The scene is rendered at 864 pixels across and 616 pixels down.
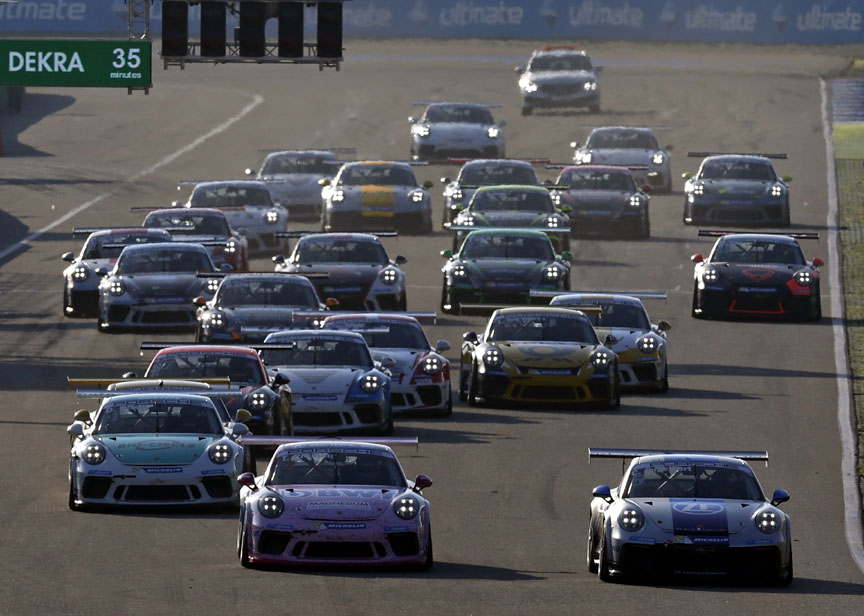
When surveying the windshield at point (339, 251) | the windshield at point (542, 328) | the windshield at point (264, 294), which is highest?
the windshield at point (339, 251)

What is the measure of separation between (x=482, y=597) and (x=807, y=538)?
14.8 feet

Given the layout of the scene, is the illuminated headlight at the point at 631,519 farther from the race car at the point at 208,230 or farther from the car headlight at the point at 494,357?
the race car at the point at 208,230

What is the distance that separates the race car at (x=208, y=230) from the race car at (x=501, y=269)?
4116 millimetres

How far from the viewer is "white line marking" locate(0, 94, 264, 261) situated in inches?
1874

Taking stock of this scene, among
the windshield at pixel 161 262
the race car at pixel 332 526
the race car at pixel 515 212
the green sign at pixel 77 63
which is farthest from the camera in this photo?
the race car at pixel 515 212

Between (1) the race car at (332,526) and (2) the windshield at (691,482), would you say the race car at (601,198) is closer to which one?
(2) the windshield at (691,482)

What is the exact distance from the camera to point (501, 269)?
117 ft

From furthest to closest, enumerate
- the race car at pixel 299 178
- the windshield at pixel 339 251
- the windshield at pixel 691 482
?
1. the race car at pixel 299 178
2. the windshield at pixel 339 251
3. the windshield at pixel 691 482

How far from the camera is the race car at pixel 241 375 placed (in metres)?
24.1

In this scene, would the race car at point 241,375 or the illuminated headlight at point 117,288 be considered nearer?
the race car at point 241,375

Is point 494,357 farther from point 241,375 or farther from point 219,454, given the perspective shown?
point 219,454

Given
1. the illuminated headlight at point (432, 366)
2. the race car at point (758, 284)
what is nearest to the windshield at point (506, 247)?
the race car at point (758, 284)

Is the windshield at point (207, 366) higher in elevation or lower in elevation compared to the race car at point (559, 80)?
lower

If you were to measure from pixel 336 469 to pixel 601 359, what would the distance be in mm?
9231
